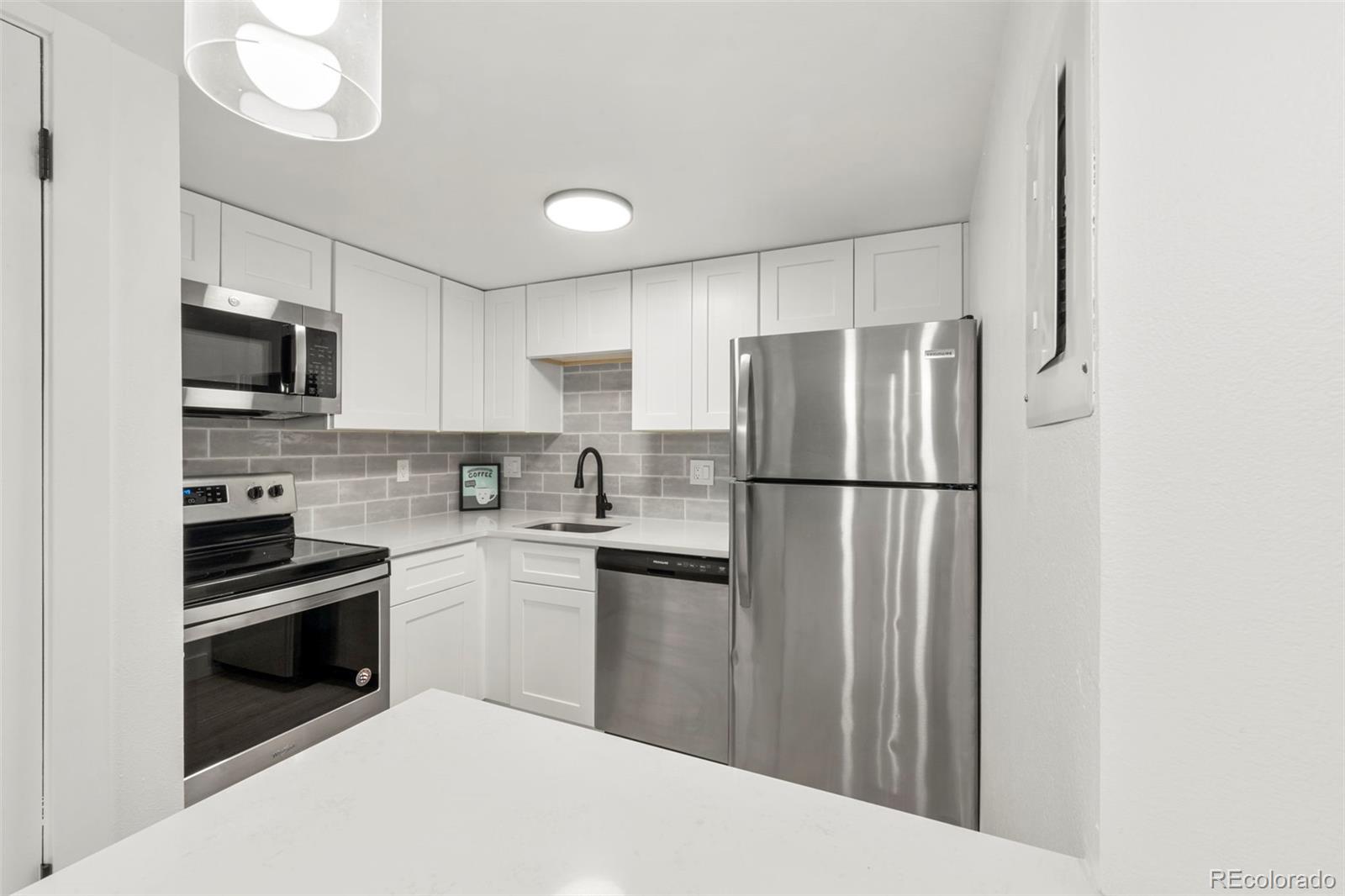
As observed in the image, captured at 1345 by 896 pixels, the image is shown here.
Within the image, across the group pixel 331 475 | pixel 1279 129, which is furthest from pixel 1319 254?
pixel 331 475

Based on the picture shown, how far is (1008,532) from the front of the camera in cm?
108

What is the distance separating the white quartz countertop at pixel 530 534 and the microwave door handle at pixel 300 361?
26.1 inches

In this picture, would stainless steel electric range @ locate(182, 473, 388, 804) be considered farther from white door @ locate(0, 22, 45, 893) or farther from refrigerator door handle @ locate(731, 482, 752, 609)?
refrigerator door handle @ locate(731, 482, 752, 609)

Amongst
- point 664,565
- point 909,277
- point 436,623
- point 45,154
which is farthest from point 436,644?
point 909,277

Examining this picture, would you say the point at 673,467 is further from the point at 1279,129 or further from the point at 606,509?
the point at 1279,129

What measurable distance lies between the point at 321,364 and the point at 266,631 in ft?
3.29

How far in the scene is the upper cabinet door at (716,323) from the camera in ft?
8.30

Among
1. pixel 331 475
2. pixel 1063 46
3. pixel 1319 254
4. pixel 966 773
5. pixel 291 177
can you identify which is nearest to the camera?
pixel 1319 254

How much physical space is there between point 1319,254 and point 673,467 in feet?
8.93

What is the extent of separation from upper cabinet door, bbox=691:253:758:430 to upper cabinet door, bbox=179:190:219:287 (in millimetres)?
1827

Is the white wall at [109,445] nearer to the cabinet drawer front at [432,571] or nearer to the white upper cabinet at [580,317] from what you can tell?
the cabinet drawer front at [432,571]

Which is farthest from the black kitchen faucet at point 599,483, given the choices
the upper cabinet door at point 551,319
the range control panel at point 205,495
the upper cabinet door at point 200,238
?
the upper cabinet door at point 200,238

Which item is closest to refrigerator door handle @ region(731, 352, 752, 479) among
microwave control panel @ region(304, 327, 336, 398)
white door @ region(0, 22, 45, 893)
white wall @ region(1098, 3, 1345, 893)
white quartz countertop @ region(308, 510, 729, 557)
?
white quartz countertop @ region(308, 510, 729, 557)

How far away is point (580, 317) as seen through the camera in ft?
9.67
